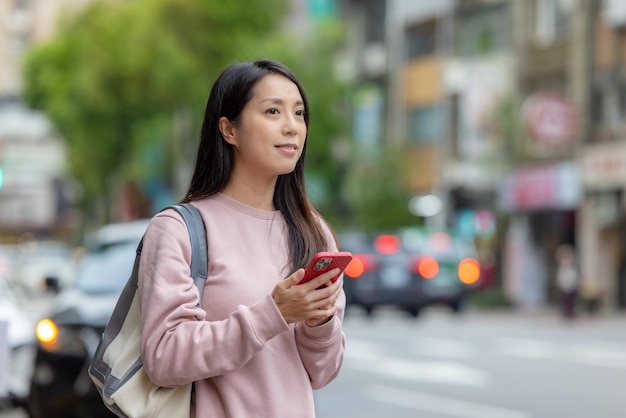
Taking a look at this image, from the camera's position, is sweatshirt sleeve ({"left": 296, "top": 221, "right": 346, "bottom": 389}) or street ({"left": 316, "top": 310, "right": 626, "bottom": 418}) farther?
street ({"left": 316, "top": 310, "right": 626, "bottom": 418})

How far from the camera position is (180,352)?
3916mm

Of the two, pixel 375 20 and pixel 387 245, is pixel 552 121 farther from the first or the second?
pixel 375 20

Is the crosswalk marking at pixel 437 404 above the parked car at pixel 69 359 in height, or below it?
below

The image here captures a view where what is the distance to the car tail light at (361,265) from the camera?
1207 inches

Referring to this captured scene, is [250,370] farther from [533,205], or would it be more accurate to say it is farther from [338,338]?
[533,205]

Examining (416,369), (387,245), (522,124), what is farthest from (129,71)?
(416,369)

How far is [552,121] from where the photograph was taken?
4156 cm

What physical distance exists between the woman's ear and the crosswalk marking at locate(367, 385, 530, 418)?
411 inches

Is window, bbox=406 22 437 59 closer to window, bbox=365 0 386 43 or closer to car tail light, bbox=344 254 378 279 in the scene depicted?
window, bbox=365 0 386 43

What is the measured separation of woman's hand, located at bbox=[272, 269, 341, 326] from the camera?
3.89 m

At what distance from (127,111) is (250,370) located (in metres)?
53.9

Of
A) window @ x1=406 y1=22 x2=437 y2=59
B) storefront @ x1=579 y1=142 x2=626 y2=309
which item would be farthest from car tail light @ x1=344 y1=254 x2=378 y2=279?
window @ x1=406 y1=22 x2=437 y2=59

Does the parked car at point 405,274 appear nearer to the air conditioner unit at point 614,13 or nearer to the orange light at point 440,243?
the orange light at point 440,243

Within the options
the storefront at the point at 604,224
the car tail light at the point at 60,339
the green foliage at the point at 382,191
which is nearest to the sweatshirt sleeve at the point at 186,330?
the car tail light at the point at 60,339
